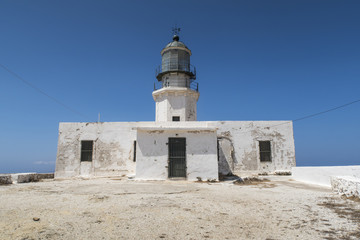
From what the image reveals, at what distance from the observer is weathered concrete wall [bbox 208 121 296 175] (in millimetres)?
14008

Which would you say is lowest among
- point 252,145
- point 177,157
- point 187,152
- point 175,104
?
point 177,157

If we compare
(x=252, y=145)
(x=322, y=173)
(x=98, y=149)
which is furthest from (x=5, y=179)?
(x=322, y=173)

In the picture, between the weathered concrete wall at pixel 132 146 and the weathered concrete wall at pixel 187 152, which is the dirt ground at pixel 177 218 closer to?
the weathered concrete wall at pixel 187 152

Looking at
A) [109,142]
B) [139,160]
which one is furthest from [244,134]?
[109,142]

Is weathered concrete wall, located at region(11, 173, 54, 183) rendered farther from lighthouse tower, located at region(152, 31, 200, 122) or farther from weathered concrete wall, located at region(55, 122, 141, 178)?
lighthouse tower, located at region(152, 31, 200, 122)

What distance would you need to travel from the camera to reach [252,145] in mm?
14234

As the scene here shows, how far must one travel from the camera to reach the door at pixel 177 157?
11344mm

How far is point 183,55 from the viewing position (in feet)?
56.0

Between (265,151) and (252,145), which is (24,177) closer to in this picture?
(252,145)

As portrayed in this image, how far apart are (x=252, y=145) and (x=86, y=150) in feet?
34.0

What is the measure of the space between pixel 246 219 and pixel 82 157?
39.3 feet

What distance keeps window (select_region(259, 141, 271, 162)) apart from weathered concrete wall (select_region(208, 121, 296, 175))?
0.19m

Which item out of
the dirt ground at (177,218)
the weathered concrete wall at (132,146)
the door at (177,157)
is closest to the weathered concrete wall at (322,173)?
the weathered concrete wall at (132,146)

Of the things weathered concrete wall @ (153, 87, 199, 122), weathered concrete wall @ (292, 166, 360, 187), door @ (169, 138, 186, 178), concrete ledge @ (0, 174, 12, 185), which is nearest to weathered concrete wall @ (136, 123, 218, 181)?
door @ (169, 138, 186, 178)
